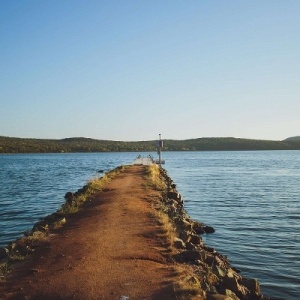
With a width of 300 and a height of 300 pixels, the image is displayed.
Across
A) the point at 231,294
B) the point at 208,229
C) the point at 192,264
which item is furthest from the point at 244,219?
the point at 231,294

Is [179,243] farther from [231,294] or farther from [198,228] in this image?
[198,228]

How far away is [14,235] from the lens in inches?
738

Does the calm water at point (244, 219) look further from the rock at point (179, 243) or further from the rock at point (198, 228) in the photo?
the rock at point (179, 243)

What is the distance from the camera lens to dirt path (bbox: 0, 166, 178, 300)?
8.86 m

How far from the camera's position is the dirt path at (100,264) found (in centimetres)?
886

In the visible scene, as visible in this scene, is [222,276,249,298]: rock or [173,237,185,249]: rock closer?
[222,276,249,298]: rock

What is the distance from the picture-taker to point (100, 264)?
10555mm

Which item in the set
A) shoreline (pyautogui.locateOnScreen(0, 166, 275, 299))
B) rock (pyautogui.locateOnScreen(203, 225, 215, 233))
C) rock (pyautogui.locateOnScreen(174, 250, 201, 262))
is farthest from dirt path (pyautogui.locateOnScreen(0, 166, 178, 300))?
rock (pyautogui.locateOnScreen(203, 225, 215, 233))

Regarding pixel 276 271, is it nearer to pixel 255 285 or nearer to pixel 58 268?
pixel 255 285

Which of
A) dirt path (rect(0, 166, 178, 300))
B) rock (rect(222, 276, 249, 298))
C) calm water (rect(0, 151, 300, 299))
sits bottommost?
calm water (rect(0, 151, 300, 299))

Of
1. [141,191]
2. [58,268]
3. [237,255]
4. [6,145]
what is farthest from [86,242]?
[6,145]

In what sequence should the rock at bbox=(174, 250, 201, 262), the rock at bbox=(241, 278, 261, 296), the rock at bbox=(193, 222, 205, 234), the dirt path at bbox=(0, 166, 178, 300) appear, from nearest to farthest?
the dirt path at bbox=(0, 166, 178, 300)
the rock at bbox=(241, 278, 261, 296)
the rock at bbox=(174, 250, 201, 262)
the rock at bbox=(193, 222, 205, 234)

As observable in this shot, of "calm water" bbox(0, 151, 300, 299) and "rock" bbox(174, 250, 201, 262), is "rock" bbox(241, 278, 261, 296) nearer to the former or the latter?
"rock" bbox(174, 250, 201, 262)

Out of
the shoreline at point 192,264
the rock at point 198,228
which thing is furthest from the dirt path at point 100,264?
the rock at point 198,228
